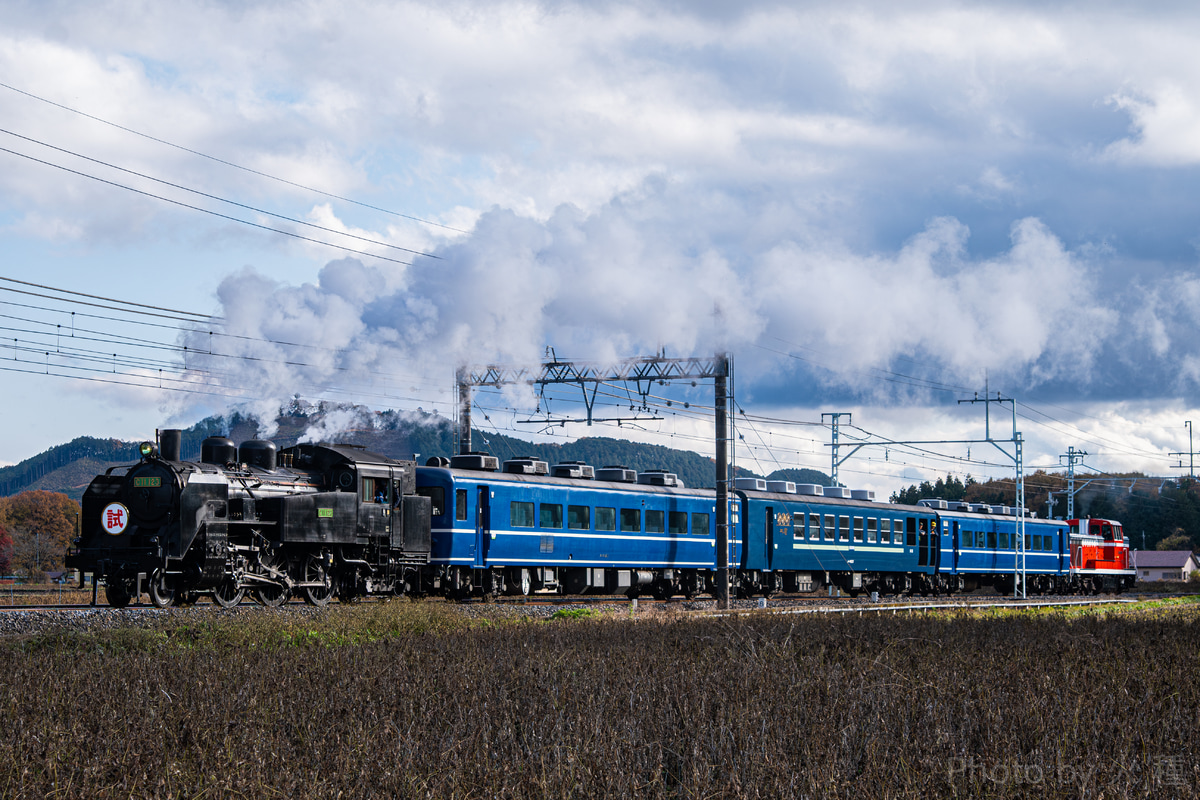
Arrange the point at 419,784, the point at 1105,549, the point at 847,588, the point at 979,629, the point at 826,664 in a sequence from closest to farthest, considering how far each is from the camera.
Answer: the point at 419,784, the point at 826,664, the point at 979,629, the point at 847,588, the point at 1105,549

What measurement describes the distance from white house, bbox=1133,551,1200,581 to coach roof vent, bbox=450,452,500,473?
108 metres

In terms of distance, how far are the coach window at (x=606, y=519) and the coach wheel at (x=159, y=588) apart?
12.2 meters

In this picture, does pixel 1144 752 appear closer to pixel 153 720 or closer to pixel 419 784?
pixel 419 784

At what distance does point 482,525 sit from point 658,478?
851 cm

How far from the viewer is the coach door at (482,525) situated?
91.4 ft

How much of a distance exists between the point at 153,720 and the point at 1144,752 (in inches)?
261

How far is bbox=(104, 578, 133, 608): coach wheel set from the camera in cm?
2241

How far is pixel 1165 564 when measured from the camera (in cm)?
12156

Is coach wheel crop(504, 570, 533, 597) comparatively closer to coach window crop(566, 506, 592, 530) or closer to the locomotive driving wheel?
coach window crop(566, 506, 592, 530)

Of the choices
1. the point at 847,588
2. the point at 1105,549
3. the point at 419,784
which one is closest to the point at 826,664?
the point at 419,784

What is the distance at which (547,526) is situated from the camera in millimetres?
29750

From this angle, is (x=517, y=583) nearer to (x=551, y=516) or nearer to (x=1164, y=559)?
(x=551, y=516)

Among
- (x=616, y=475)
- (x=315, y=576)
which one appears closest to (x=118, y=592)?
(x=315, y=576)

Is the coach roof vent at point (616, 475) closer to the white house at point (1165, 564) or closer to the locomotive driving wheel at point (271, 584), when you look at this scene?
the locomotive driving wheel at point (271, 584)
